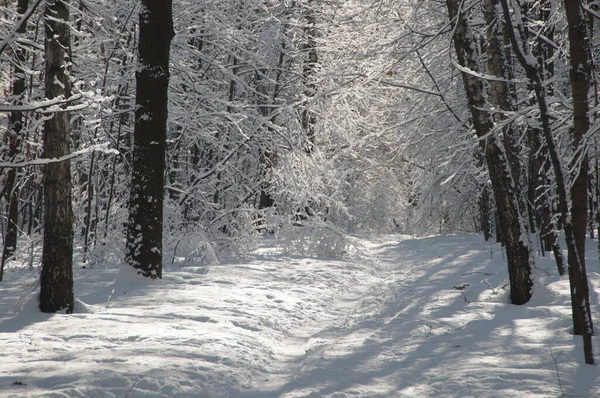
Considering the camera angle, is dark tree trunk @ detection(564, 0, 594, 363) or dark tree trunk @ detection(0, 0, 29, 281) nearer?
dark tree trunk @ detection(564, 0, 594, 363)

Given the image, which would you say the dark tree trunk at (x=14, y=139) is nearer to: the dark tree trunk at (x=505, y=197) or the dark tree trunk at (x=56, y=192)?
the dark tree trunk at (x=56, y=192)

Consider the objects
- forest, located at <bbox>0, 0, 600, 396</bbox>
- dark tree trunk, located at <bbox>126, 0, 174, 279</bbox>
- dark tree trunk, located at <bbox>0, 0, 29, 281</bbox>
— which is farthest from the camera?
dark tree trunk, located at <bbox>126, 0, 174, 279</bbox>

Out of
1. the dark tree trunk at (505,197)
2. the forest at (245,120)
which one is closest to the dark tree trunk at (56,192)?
the forest at (245,120)

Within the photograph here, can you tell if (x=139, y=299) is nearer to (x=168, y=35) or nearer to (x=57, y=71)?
(x=57, y=71)

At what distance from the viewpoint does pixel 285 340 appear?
6.48 meters

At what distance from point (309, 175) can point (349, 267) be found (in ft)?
8.49

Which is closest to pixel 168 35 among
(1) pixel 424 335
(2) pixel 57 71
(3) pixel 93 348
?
(2) pixel 57 71

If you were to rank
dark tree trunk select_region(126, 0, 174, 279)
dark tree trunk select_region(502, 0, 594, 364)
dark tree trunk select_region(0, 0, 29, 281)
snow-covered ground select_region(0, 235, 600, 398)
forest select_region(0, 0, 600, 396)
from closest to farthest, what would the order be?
snow-covered ground select_region(0, 235, 600, 398) → dark tree trunk select_region(502, 0, 594, 364) → forest select_region(0, 0, 600, 396) → dark tree trunk select_region(0, 0, 29, 281) → dark tree trunk select_region(126, 0, 174, 279)

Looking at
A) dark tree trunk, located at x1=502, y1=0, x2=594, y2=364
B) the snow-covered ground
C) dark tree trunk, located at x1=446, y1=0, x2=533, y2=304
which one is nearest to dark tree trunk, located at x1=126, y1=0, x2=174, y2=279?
the snow-covered ground

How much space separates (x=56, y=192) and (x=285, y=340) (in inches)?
132

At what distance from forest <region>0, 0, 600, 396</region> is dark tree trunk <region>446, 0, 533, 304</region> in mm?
22

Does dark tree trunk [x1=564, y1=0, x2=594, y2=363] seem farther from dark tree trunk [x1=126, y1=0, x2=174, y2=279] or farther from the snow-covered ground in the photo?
dark tree trunk [x1=126, y1=0, x2=174, y2=279]

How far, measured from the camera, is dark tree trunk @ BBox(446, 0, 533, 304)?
7270 mm

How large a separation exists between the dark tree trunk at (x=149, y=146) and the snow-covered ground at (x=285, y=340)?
58 cm
